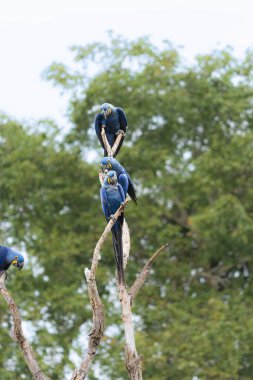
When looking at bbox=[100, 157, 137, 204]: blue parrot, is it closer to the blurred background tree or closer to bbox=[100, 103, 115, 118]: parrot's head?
bbox=[100, 103, 115, 118]: parrot's head

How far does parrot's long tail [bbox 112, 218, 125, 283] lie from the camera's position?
35.3 ft

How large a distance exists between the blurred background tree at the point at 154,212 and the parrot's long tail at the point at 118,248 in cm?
1064

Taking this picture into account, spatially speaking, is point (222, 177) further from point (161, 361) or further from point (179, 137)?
point (161, 361)

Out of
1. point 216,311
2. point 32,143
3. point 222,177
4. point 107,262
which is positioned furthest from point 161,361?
point 32,143

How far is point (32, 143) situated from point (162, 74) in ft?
11.6

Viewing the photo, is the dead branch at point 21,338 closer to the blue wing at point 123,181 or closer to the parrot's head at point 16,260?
the parrot's head at point 16,260

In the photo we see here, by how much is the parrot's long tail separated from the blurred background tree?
10.6 meters

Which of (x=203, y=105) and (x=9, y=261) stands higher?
(x=203, y=105)

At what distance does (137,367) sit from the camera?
10.7 metres

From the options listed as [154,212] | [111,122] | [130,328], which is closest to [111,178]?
[111,122]

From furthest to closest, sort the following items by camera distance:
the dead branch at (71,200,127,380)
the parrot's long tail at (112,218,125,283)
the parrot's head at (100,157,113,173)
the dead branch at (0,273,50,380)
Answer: the parrot's head at (100,157,113,173), the parrot's long tail at (112,218,125,283), the dead branch at (0,273,50,380), the dead branch at (71,200,127,380)

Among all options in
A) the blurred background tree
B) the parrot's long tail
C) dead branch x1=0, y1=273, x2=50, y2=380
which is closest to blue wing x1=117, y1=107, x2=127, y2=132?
the parrot's long tail

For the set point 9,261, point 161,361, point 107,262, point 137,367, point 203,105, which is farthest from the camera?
point 203,105

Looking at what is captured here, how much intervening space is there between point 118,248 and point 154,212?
13138 mm
